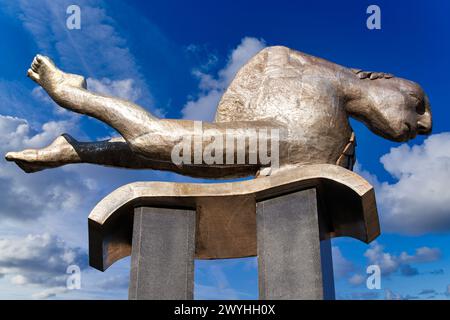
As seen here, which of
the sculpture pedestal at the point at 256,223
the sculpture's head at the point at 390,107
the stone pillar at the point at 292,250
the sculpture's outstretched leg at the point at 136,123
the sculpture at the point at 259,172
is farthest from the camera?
the sculpture's head at the point at 390,107

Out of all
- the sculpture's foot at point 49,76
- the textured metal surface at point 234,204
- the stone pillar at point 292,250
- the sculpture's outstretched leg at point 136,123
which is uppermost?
the sculpture's foot at point 49,76

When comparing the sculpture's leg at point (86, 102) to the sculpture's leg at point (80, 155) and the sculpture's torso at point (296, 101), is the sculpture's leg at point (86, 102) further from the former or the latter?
the sculpture's torso at point (296, 101)

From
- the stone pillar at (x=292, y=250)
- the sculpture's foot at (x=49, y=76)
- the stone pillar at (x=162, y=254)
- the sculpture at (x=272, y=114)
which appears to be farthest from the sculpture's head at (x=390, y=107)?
the sculpture's foot at (x=49, y=76)

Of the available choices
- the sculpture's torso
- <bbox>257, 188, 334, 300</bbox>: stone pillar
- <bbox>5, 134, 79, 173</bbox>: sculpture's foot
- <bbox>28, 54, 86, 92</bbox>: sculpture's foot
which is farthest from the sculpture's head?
<bbox>5, 134, 79, 173</bbox>: sculpture's foot

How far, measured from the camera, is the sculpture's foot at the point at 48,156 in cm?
779

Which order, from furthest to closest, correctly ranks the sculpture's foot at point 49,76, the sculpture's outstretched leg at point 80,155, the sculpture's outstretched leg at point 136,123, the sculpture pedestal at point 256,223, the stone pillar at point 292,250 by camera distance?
1. the sculpture's outstretched leg at point 80,155
2. the sculpture's foot at point 49,76
3. the sculpture's outstretched leg at point 136,123
4. the sculpture pedestal at point 256,223
5. the stone pillar at point 292,250

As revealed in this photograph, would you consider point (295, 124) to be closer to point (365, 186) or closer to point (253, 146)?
point (253, 146)

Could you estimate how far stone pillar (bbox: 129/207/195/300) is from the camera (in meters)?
6.56

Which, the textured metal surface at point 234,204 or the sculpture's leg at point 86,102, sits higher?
the sculpture's leg at point 86,102

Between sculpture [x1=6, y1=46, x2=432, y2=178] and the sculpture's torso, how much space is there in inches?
0.4

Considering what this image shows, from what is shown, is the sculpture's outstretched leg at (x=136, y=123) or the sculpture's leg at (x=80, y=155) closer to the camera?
the sculpture's outstretched leg at (x=136, y=123)

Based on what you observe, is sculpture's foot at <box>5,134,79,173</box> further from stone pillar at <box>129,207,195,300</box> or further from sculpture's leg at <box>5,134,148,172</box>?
stone pillar at <box>129,207,195,300</box>

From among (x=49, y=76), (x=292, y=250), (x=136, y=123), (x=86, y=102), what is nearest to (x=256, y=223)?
(x=292, y=250)

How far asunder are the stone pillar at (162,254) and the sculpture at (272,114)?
2.09 feet
